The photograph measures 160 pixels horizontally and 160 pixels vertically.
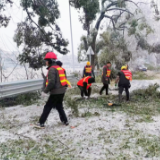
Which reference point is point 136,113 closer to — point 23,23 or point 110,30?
point 23,23

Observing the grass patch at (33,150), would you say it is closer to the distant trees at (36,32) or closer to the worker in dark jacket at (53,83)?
the worker in dark jacket at (53,83)

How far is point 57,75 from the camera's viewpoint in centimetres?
466

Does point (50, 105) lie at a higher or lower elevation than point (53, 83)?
lower

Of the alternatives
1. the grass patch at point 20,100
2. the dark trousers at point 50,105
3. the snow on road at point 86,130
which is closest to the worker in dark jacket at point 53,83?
the dark trousers at point 50,105

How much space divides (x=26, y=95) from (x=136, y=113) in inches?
152

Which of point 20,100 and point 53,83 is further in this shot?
point 20,100

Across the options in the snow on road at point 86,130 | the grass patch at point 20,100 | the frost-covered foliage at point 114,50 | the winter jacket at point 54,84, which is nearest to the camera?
the snow on road at point 86,130

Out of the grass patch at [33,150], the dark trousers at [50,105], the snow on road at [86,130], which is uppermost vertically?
the dark trousers at [50,105]

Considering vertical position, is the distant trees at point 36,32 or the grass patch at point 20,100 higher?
the distant trees at point 36,32

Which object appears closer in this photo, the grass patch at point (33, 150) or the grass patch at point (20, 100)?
the grass patch at point (33, 150)

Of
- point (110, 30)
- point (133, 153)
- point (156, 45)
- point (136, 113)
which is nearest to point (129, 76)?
point (136, 113)

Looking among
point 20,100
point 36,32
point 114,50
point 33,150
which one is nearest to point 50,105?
point 33,150

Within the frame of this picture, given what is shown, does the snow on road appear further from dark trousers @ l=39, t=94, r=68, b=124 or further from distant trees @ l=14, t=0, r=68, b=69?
distant trees @ l=14, t=0, r=68, b=69

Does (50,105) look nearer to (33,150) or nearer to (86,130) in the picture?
(86,130)
